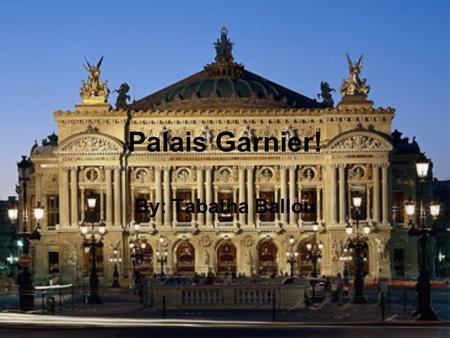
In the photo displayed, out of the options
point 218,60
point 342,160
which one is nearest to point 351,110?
point 342,160

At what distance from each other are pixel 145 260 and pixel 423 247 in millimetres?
81263

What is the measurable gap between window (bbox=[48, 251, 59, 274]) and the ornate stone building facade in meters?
0.11

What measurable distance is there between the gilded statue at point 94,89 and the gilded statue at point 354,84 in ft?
87.2

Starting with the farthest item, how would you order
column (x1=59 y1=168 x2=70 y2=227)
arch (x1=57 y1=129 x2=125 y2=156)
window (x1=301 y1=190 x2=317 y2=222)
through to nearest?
window (x1=301 y1=190 x2=317 y2=222) → arch (x1=57 y1=129 x2=125 y2=156) → column (x1=59 y1=168 x2=70 y2=227)

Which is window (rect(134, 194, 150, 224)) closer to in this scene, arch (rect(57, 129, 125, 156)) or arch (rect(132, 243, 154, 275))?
arch (rect(132, 243, 154, 275))

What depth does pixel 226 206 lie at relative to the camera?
133875 mm

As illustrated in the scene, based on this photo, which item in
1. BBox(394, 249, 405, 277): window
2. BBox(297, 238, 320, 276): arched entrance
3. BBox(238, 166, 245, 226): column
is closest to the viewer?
BBox(297, 238, 320, 276): arched entrance

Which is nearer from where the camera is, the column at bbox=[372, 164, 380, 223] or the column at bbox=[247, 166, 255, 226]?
the column at bbox=[372, 164, 380, 223]

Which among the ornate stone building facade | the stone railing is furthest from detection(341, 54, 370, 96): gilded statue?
the stone railing

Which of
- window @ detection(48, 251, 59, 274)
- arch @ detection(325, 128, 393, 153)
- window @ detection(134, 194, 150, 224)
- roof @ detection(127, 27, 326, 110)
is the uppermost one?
roof @ detection(127, 27, 326, 110)

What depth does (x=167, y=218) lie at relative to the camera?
438ft

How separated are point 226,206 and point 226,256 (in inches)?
219

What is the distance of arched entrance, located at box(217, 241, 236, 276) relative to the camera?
134 m

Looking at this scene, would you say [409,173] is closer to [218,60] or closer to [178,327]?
[218,60]
